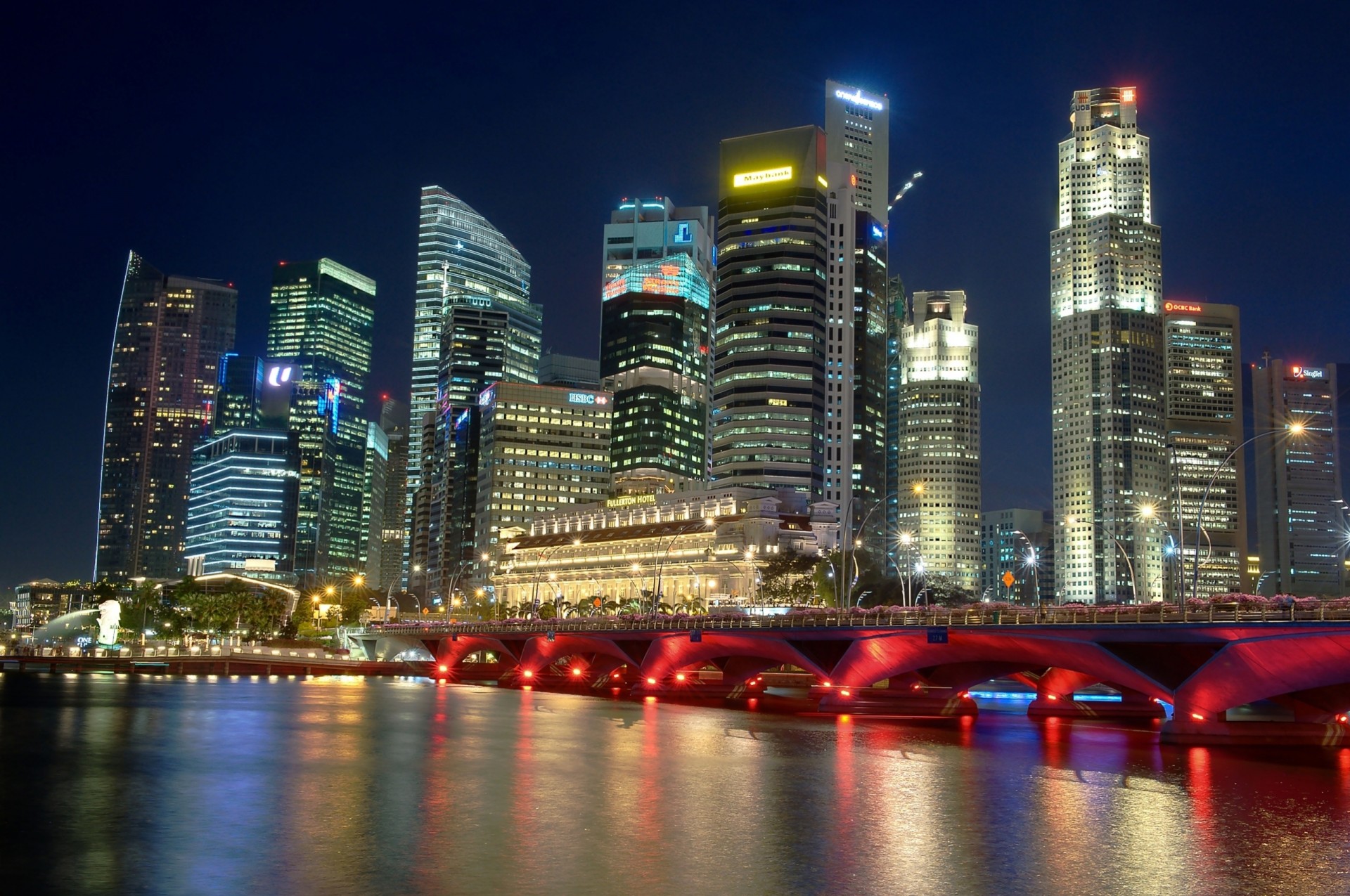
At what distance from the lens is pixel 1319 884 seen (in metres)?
28.0

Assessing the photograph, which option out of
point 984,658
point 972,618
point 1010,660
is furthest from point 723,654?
point 1010,660

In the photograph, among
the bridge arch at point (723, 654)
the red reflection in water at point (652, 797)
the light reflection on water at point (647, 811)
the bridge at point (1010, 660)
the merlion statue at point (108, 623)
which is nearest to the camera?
the light reflection on water at point (647, 811)

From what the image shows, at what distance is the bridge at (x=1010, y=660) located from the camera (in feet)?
194

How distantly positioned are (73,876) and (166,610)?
173 m

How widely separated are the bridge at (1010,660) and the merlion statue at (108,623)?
63220mm

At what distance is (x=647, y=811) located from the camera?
36.7 metres

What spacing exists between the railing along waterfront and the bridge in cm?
13

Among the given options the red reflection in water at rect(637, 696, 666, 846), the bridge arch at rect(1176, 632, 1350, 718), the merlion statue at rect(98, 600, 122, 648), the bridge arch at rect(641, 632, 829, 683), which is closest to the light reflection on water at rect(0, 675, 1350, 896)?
the red reflection in water at rect(637, 696, 666, 846)

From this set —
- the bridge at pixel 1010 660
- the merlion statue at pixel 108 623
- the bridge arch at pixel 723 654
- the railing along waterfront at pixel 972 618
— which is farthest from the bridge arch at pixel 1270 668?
the merlion statue at pixel 108 623

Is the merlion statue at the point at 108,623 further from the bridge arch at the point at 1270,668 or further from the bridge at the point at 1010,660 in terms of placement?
the bridge arch at the point at 1270,668

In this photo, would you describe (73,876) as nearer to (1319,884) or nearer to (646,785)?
(646,785)

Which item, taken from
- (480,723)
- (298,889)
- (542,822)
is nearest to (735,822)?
(542,822)

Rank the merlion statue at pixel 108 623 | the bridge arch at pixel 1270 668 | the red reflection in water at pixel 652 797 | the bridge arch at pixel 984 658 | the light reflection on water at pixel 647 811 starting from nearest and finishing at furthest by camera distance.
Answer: the light reflection on water at pixel 647 811 < the red reflection in water at pixel 652 797 < the bridge arch at pixel 1270 668 < the bridge arch at pixel 984 658 < the merlion statue at pixel 108 623

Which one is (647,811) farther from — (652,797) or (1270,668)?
(1270,668)
